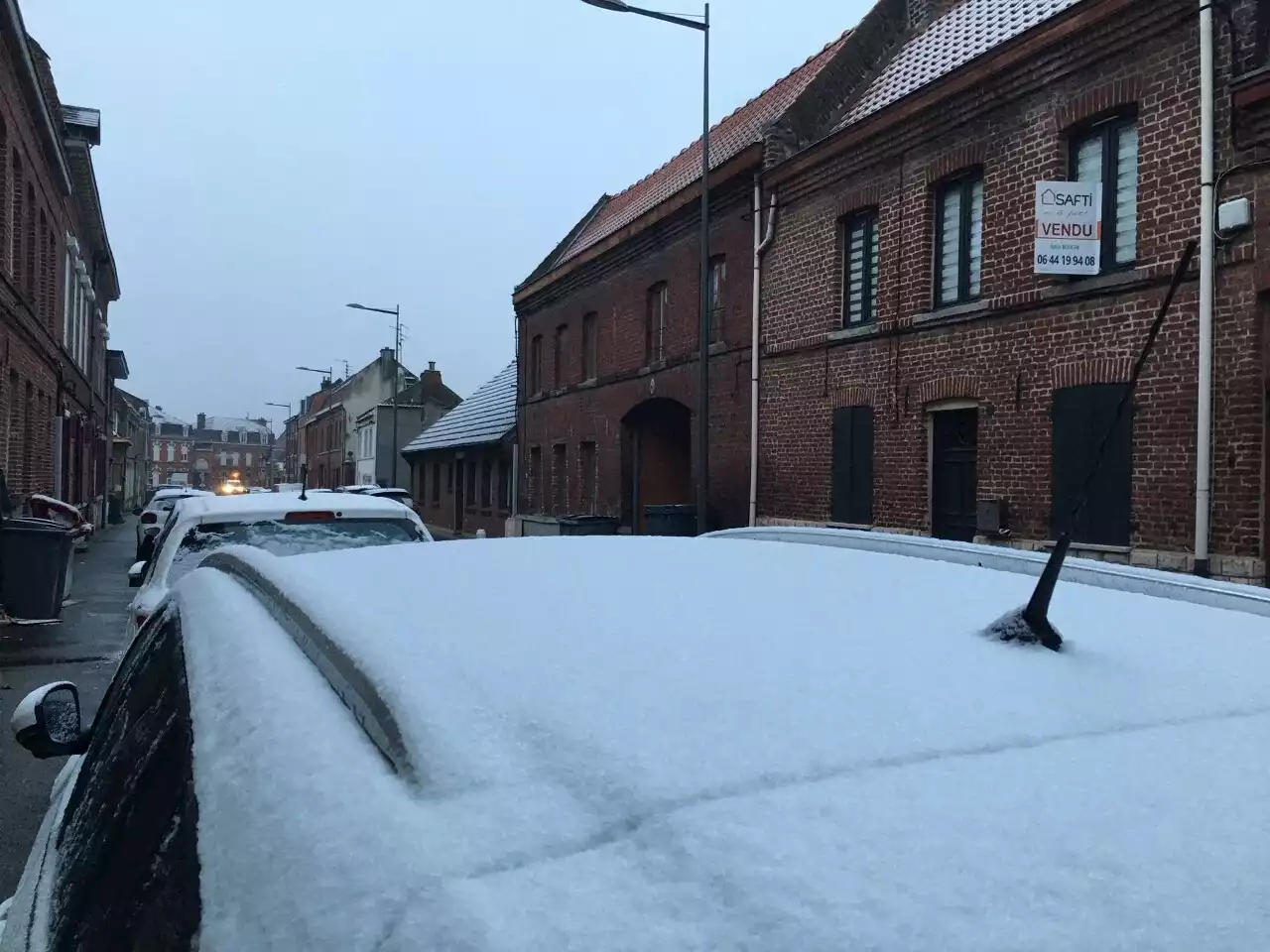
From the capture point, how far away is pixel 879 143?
14.6 meters

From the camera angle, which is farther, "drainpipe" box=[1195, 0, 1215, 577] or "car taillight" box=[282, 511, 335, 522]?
"drainpipe" box=[1195, 0, 1215, 577]

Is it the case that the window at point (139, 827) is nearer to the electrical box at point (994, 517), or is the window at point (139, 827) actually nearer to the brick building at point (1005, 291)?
the brick building at point (1005, 291)

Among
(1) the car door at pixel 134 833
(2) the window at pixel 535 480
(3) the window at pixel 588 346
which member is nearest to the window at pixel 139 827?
(1) the car door at pixel 134 833

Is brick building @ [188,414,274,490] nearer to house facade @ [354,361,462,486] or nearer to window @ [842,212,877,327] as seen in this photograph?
house facade @ [354,361,462,486]

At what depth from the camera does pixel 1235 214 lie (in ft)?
31.8

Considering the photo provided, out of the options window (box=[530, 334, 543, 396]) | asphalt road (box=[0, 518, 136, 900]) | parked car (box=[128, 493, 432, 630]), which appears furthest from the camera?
window (box=[530, 334, 543, 396])

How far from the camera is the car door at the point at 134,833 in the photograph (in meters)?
1.23

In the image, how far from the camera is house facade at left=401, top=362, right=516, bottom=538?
1213 inches

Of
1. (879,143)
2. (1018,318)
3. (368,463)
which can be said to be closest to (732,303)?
(879,143)

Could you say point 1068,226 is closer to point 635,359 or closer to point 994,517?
point 994,517

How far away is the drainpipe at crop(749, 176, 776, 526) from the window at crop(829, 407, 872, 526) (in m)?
2.03

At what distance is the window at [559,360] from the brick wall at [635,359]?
152mm

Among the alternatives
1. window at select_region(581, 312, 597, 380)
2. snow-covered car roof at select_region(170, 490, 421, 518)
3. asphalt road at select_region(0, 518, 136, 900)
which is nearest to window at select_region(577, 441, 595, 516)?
window at select_region(581, 312, 597, 380)

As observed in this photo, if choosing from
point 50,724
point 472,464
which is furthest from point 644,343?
point 50,724
